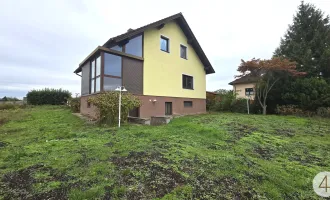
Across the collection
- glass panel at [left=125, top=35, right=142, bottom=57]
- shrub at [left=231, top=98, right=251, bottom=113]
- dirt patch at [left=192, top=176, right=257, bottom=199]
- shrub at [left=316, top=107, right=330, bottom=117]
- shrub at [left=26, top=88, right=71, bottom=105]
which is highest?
Answer: glass panel at [left=125, top=35, right=142, bottom=57]

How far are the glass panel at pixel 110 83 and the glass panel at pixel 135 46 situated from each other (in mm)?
2016

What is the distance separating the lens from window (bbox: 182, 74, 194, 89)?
14.0 meters

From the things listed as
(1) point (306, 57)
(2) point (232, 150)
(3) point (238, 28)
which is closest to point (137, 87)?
(2) point (232, 150)

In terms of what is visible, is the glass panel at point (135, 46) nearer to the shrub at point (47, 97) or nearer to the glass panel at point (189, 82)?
the glass panel at point (189, 82)

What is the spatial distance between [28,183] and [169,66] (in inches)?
429

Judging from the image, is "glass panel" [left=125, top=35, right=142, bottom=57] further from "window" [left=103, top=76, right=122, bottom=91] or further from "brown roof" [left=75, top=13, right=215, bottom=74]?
"window" [left=103, top=76, right=122, bottom=91]

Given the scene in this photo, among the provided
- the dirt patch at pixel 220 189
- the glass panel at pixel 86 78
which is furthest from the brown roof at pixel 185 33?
the dirt patch at pixel 220 189

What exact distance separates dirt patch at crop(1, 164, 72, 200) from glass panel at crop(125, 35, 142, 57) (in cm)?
826

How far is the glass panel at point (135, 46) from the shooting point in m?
10.4

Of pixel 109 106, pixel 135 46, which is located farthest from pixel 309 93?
pixel 109 106

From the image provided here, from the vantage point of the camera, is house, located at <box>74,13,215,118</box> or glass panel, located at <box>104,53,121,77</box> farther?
house, located at <box>74,13,215,118</box>

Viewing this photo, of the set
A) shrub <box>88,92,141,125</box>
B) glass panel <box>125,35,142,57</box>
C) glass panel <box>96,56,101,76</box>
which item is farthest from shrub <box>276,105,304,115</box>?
glass panel <box>96,56,101,76</box>

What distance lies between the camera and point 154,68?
1155 cm

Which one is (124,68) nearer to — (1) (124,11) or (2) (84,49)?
(1) (124,11)
